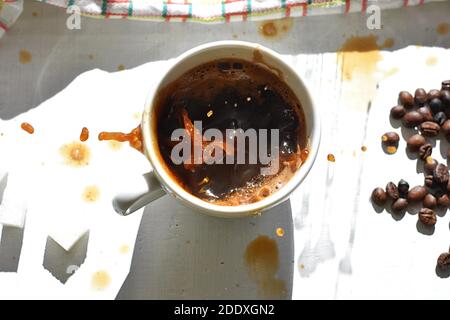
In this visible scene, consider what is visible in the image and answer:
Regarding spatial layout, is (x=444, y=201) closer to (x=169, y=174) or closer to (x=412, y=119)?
(x=412, y=119)

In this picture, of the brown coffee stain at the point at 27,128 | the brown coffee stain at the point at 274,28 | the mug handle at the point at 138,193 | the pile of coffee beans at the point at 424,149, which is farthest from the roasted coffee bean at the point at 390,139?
the brown coffee stain at the point at 27,128

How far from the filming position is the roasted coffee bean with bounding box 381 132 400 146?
95 cm

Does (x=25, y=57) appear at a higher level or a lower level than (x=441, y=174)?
higher

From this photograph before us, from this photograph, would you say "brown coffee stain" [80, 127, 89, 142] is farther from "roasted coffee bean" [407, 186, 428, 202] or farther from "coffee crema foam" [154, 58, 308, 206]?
"roasted coffee bean" [407, 186, 428, 202]

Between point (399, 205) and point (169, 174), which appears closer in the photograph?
point (169, 174)

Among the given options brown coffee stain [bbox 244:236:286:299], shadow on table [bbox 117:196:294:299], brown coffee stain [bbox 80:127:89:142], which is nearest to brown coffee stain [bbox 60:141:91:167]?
brown coffee stain [bbox 80:127:89:142]

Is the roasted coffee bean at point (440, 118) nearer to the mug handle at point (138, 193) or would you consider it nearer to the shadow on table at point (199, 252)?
the shadow on table at point (199, 252)

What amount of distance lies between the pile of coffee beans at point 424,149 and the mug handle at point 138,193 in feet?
1.11

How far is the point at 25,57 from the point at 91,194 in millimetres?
230

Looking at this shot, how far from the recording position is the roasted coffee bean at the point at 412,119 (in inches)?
37.6

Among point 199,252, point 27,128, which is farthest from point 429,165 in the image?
point 27,128

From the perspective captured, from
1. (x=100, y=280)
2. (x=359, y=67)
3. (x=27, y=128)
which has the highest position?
(x=359, y=67)

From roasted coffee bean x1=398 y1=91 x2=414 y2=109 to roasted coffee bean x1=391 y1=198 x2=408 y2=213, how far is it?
0.47 feet

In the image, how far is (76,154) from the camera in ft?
3.10
